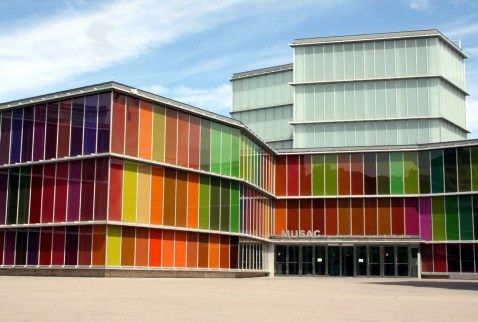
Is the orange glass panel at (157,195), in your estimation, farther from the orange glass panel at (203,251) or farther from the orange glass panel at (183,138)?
the orange glass panel at (203,251)

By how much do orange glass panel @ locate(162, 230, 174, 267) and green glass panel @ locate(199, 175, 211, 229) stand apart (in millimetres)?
3283

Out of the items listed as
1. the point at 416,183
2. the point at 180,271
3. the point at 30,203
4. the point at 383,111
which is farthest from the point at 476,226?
the point at 30,203

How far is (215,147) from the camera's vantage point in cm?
5312

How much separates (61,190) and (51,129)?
417cm

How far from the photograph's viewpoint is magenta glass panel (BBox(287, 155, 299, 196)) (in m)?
67.7

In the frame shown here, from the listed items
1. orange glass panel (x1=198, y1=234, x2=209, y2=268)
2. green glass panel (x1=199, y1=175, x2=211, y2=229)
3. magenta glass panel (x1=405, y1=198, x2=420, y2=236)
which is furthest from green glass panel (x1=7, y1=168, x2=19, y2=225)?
magenta glass panel (x1=405, y1=198, x2=420, y2=236)

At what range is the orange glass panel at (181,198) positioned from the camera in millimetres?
49406

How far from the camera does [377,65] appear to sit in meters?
80.8

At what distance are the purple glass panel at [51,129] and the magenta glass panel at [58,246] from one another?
492cm

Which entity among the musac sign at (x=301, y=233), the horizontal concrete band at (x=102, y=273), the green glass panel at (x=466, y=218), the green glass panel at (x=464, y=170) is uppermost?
the green glass panel at (x=464, y=170)

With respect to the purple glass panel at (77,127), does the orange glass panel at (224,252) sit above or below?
below

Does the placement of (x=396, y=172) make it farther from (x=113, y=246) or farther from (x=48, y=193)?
(x=48, y=193)

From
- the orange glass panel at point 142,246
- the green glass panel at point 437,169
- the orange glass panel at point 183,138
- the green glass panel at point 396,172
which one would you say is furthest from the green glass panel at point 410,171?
the orange glass panel at point 142,246

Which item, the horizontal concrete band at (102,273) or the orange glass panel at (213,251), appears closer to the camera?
the horizontal concrete band at (102,273)
